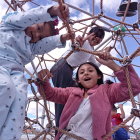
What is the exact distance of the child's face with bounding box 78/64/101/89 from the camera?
1.06 meters

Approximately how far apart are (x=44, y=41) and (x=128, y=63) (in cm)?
30

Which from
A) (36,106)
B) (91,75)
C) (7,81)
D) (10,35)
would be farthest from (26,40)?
(36,106)

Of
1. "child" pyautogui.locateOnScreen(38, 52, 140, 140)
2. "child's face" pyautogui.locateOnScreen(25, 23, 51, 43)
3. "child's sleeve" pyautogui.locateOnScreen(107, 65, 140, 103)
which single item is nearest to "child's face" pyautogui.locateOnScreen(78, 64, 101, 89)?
"child" pyautogui.locateOnScreen(38, 52, 140, 140)

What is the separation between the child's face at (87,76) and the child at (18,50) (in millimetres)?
159

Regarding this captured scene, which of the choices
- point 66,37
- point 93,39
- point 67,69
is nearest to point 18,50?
point 66,37

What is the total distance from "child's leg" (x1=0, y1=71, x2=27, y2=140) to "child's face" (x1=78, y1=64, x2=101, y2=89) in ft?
0.96

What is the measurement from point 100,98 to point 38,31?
0.32m

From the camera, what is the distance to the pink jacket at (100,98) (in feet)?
3.04

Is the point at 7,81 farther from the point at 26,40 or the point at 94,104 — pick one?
the point at 94,104

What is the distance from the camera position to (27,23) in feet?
2.81

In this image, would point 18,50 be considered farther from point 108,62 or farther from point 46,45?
point 108,62

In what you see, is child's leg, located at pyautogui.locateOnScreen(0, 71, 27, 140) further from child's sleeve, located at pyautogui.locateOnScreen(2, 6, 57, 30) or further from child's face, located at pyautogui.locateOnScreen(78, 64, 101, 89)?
child's face, located at pyautogui.locateOnScreen(78, 64, 101, 89)

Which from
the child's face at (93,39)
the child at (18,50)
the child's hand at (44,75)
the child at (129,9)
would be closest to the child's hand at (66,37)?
the child at (18,50)

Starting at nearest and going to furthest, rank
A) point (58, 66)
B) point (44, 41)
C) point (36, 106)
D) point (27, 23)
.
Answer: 1. point (27, 23)
2. point (44, 41)
3. point (58, 66)
4. point (36, 106)
